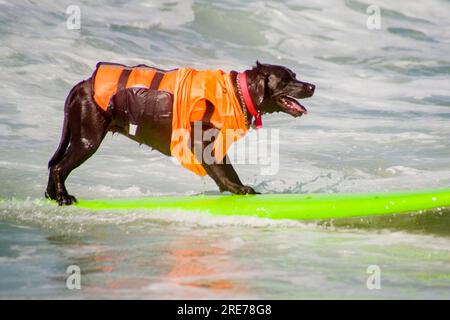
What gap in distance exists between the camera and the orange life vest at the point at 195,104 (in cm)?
681

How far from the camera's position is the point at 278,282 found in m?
4.80

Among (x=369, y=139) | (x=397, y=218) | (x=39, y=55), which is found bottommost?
(x=397, y=218)

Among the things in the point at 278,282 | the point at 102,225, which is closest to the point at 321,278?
the point at 278,282

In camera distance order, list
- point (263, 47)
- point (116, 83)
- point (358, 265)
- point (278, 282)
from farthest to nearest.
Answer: point (263, 47) → point (116, 83) → point (358, 265) → point (278, 282)

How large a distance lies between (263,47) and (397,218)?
9094mm

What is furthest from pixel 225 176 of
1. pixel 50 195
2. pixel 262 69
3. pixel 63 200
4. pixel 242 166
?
pixel 242 166

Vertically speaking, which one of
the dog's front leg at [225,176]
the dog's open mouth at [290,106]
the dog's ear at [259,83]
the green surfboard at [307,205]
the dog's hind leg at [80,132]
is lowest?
the green surfboard at [307,205]

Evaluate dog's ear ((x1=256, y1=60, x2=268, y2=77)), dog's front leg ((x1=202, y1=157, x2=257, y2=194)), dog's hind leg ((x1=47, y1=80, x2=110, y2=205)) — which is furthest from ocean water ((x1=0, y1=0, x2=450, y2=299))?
dog's ear ((x1=256, y1=60, x2=268, y2=77))

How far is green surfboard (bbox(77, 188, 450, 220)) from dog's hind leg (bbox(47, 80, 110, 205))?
1.00 ft

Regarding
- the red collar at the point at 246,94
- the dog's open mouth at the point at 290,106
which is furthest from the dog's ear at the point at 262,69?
the dog's open mouth at the point at 290,106

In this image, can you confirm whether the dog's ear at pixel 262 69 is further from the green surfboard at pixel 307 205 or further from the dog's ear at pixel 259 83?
the green surfboard at pixel 307 205

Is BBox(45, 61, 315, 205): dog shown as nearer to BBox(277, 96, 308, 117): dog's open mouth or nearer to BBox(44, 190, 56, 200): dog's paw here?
BBox(277, 96, 308, 117): dog's open mouth

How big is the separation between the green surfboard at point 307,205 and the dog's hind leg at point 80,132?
0.31 m

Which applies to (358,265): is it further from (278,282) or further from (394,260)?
(278,282)
